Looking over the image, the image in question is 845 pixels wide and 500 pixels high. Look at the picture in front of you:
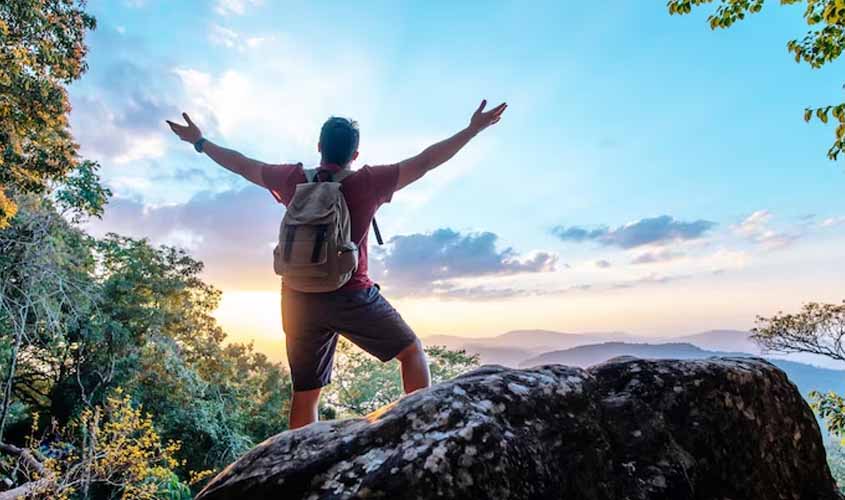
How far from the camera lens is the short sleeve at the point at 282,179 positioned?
2.41 meters

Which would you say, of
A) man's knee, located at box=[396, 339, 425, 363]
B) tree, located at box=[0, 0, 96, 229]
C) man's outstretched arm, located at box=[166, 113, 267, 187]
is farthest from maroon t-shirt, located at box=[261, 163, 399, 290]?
tree, located at box=[0, 0, 96, 229]

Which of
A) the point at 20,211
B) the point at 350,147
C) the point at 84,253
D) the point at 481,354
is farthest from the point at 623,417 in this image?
the point at 481,354

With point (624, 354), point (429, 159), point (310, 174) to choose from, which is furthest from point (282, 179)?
point (624, 354)

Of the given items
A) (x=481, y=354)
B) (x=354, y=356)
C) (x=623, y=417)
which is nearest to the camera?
(x=623, y=417)

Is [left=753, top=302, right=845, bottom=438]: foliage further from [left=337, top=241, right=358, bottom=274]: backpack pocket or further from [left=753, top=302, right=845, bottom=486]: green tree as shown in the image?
Answer: [left=337, top=241, right=358, bottom=274]: backpack pocket

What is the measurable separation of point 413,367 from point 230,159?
1.51 metres

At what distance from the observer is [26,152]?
8852 mm

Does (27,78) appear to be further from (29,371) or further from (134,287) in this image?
(29,371)

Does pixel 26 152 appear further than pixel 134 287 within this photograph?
No

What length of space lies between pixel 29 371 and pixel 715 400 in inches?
763

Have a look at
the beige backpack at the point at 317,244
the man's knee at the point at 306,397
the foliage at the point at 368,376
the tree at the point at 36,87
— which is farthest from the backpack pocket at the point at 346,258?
the foliage at the point at 368,376

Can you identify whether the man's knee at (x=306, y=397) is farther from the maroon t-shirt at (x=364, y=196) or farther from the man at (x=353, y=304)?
the maroon t-shirt at (x=364, y=196)

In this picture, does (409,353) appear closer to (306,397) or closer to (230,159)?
(306,397)

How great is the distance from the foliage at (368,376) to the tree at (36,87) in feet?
45.9
